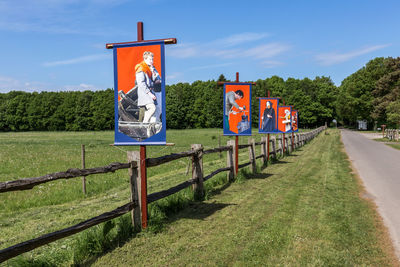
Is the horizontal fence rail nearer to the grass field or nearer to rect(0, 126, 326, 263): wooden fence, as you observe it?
rect(0, 126, 326, 263): wooden fence

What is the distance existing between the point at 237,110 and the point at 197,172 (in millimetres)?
4301

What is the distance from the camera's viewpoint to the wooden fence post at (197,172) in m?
8.92

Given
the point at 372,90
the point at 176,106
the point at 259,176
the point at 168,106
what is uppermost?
the point at 372,90

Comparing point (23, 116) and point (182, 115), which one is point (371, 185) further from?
point (23, 116)

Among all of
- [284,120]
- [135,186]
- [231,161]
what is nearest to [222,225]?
[135,186]

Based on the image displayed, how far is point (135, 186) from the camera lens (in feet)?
20.3

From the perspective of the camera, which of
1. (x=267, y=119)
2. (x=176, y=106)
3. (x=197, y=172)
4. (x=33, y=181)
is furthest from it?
(x=176, y=106)

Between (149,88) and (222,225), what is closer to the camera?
(149,88)

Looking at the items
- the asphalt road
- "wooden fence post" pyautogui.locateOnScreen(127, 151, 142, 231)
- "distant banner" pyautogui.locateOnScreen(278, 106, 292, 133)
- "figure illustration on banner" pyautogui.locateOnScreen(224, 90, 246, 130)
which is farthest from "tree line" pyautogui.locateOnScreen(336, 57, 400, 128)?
"wooden fence post" pyautogui.locateOnScreen(127, 151, 142, 231)

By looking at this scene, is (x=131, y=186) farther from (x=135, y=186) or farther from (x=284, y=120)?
(x=284, y=120)

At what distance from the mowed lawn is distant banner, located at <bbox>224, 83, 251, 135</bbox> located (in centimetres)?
328

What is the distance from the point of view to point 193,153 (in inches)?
343

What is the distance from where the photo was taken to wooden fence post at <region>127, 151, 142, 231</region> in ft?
20.1

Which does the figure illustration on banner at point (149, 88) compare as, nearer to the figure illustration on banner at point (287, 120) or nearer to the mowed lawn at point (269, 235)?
the mowed lawn at point (269, 235)
